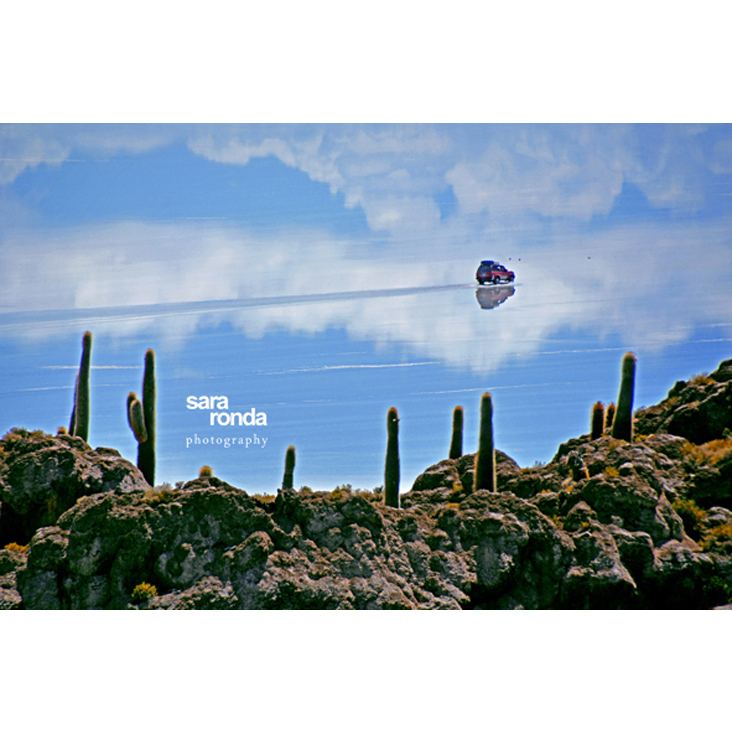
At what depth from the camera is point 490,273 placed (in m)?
16.6

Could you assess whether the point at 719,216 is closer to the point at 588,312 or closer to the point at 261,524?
the point at 588,312

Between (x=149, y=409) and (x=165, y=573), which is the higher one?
(x=149, y=409)

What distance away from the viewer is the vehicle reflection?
54.3 ft

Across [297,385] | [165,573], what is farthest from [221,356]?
[165,573]

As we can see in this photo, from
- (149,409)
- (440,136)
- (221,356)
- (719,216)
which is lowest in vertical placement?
(149,409)

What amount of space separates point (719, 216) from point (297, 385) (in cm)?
867

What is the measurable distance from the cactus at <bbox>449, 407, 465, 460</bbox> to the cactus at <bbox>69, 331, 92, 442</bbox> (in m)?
6.97

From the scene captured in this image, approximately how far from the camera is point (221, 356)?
1623 centimetres

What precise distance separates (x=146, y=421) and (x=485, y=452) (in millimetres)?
6285

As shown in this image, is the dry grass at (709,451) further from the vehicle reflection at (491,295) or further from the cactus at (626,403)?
the vehicle reflection at (491,295)

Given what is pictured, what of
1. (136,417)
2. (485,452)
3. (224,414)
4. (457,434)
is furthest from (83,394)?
(485,452)

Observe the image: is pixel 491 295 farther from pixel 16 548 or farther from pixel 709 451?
pixel 16 548

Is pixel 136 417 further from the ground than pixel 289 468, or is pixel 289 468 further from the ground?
pixel 136 417

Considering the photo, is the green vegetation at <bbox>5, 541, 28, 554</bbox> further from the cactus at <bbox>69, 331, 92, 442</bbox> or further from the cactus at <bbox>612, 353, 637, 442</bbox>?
the cactus at <bbox>612, 353, 637, 442</bbox>
